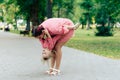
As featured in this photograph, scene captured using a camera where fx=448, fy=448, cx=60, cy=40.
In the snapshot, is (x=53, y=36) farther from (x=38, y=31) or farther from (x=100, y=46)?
(x=100, y=46)

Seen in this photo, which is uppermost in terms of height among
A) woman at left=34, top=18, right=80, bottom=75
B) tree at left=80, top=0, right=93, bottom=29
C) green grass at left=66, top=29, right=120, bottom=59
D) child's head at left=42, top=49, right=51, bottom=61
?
woman at left=34, top=18, right=80, bottom=75

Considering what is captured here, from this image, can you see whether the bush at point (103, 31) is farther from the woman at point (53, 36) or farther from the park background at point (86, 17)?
the woman at point (53, 36)

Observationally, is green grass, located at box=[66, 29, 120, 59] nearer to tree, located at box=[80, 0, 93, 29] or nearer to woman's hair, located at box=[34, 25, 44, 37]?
woman's hair, located at box=[34, 25, 44, 37]

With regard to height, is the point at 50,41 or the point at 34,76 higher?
the point at 50,41

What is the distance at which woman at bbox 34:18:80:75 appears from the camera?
11198 mm

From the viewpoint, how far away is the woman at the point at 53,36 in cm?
1120

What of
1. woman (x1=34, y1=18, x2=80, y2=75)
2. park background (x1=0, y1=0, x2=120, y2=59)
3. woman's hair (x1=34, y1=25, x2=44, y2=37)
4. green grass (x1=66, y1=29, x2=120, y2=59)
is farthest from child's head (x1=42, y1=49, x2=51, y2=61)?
green grass (x1=66, y1=29, x2=120, y2=59)

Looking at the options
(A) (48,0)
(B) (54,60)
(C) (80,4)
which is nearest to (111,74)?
(B) (54,60)

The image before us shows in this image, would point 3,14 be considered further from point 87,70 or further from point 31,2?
point 87,70

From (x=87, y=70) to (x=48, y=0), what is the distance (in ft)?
97.9

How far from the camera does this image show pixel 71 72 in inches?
471

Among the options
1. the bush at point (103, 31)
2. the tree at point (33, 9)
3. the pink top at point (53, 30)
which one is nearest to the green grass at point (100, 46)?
the pink top at point (53, 30)

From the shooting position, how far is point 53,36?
11469 mm

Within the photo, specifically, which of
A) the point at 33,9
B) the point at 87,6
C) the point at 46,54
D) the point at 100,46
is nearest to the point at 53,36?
the point at 46,54
